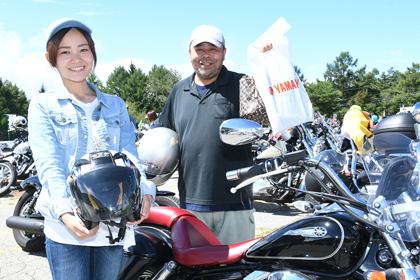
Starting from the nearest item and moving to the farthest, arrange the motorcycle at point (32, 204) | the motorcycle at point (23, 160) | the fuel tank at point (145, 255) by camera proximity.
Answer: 1. the fuel tank at point (145, 255)
2. the motorcycle at point (32, 204)
3. the motorcycle at point (23, 160)


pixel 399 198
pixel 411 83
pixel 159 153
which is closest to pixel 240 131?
pixel 399 198

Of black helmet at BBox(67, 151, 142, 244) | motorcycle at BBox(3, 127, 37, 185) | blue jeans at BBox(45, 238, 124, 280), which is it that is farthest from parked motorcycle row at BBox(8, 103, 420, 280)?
motorcycle at BBox(3, 127, 37, 185)

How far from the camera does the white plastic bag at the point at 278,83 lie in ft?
6.41

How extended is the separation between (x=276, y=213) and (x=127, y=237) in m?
4.39

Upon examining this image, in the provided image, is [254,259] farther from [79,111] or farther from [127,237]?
[79,111]

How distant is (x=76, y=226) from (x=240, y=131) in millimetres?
710

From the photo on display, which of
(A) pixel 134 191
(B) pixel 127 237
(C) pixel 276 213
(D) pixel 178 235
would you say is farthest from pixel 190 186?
(C) pixel 276 213

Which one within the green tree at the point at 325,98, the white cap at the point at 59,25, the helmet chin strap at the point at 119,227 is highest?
the green tree at the point at 325,98

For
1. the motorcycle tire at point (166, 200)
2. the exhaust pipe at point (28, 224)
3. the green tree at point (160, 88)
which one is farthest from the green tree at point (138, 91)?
the exhaust pipe at point (28, 224)

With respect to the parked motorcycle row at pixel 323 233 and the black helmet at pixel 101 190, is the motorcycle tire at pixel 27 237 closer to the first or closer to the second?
the parked motorcycle row at pixel 323 233

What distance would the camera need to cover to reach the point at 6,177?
22.9 ft

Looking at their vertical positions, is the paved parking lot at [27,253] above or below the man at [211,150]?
below

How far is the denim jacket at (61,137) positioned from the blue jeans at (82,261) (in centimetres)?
14

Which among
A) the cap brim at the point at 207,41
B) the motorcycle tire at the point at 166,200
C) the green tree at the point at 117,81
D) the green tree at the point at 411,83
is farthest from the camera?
the green tree at the point at 117,81
